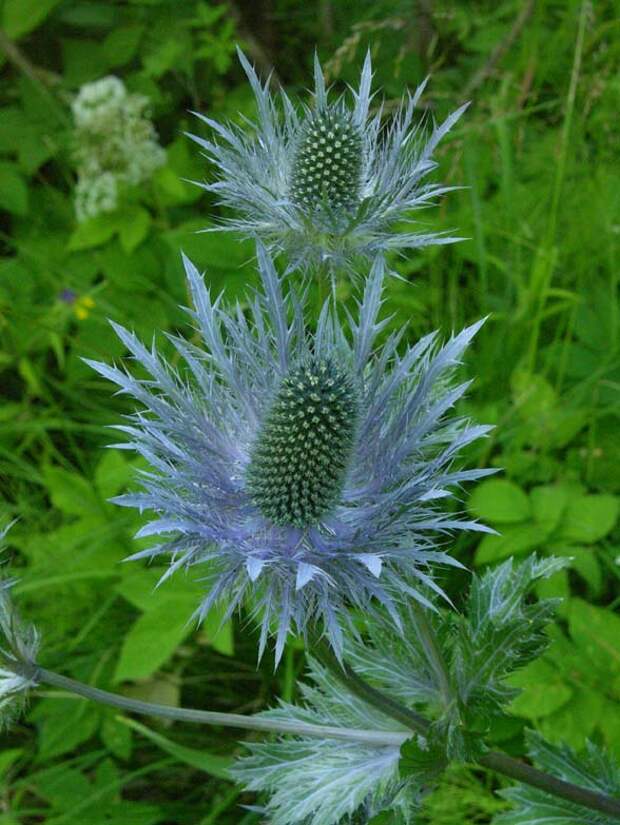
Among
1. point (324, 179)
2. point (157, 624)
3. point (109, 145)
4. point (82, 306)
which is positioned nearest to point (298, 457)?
point (324, 179)

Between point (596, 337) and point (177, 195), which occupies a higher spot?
point (177, 195)

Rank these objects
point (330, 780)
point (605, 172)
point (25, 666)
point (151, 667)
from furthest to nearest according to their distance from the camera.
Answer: point (605, 172), point (151, 667), point (330, 780), point (25, 666)

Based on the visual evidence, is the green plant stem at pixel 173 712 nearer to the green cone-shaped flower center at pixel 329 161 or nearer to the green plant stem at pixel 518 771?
the green plant stem at pixel 518 771

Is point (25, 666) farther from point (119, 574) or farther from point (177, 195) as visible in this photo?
point (177, 195)

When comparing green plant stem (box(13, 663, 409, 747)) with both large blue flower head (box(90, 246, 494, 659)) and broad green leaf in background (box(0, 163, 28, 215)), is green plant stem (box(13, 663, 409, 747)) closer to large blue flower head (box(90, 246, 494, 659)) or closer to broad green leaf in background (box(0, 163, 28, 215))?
large blue flower head (box(90, 246, 494, 659))

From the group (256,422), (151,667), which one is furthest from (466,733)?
(151,667)

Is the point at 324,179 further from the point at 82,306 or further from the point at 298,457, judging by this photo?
the point at 82,306
